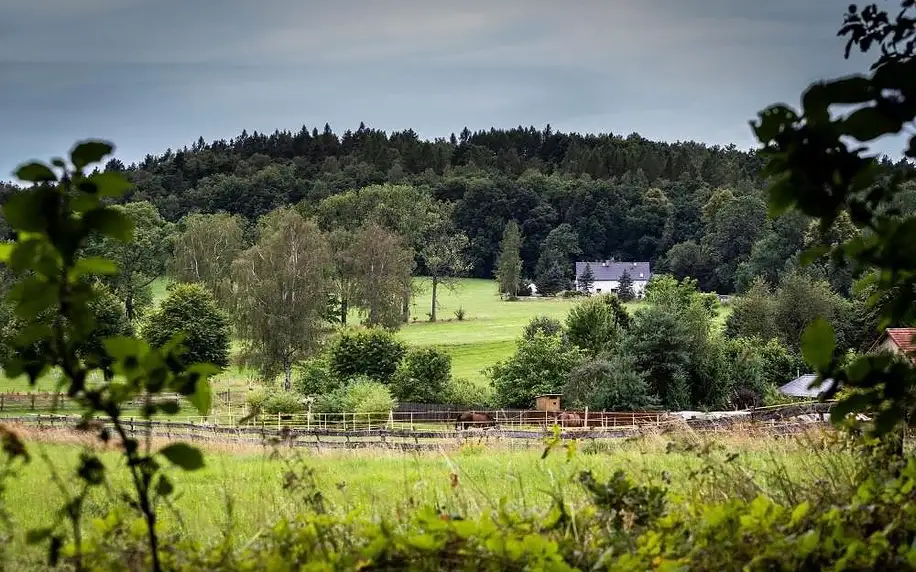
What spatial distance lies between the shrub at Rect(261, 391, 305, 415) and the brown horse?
40.8 ft

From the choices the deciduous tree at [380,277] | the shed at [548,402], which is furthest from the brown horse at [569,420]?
the deciduous tree at [380,277]

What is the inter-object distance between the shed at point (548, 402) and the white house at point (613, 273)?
72.9 meters

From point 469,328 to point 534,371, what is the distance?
33056mm

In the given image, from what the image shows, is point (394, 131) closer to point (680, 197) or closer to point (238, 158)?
point (238, 158)

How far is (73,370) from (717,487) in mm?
2801

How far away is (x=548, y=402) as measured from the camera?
4000cm

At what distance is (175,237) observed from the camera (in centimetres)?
7312

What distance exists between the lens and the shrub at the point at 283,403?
39.9m

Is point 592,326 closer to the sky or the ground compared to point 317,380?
closer to the sky

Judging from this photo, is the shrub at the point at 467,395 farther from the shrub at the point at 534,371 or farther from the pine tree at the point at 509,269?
the pine tree at the point at 509,269

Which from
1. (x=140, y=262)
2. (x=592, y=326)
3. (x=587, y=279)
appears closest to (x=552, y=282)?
(x=587, y=279)

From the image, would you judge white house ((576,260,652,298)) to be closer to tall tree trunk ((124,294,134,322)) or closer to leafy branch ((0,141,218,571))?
tall tree trunk ((124,294,134,322))

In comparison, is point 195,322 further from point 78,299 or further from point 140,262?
point 78,299

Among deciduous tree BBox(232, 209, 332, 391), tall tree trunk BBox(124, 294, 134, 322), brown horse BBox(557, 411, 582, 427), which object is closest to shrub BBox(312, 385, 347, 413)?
deciduous tree BBox(232, 209, 332, 391)
